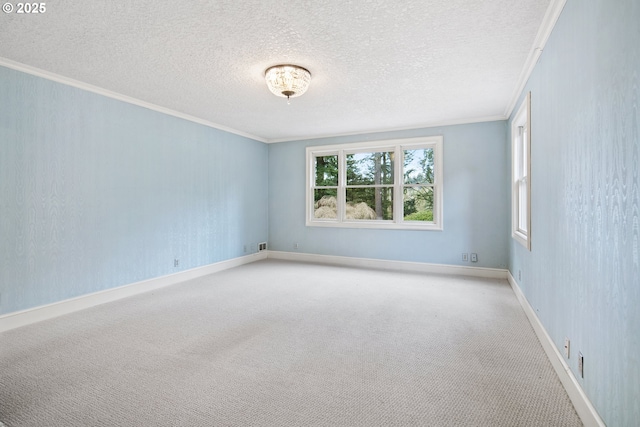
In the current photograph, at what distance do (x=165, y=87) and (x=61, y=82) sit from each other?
99 cm

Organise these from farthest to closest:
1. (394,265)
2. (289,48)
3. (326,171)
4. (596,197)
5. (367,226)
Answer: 1. (326,171)
2. (367,226)
3. (394,265)
4. (289,48)
5. (596,197)

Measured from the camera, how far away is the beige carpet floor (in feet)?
5.67

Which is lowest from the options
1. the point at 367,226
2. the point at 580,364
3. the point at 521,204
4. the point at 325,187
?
the point at 580,364

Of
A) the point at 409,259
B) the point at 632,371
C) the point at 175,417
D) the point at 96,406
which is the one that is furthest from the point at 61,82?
the point at 409,259

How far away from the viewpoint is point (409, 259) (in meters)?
5.43

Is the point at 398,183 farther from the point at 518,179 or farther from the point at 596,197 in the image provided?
the point at 596,197

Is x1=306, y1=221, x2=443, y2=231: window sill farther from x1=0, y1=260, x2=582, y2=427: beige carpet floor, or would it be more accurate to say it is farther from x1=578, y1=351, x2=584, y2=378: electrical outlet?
x1=578, y1=351, x2=584, y2=378: electrical outlet

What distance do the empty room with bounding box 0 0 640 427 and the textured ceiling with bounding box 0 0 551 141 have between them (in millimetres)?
24

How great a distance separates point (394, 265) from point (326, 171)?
223 cm

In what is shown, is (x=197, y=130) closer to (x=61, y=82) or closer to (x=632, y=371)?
(x=61, y=82)

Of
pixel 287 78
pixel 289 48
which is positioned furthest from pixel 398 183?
pixel 289 48

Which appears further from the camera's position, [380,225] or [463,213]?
[380,225]

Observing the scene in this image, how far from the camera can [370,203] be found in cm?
588
